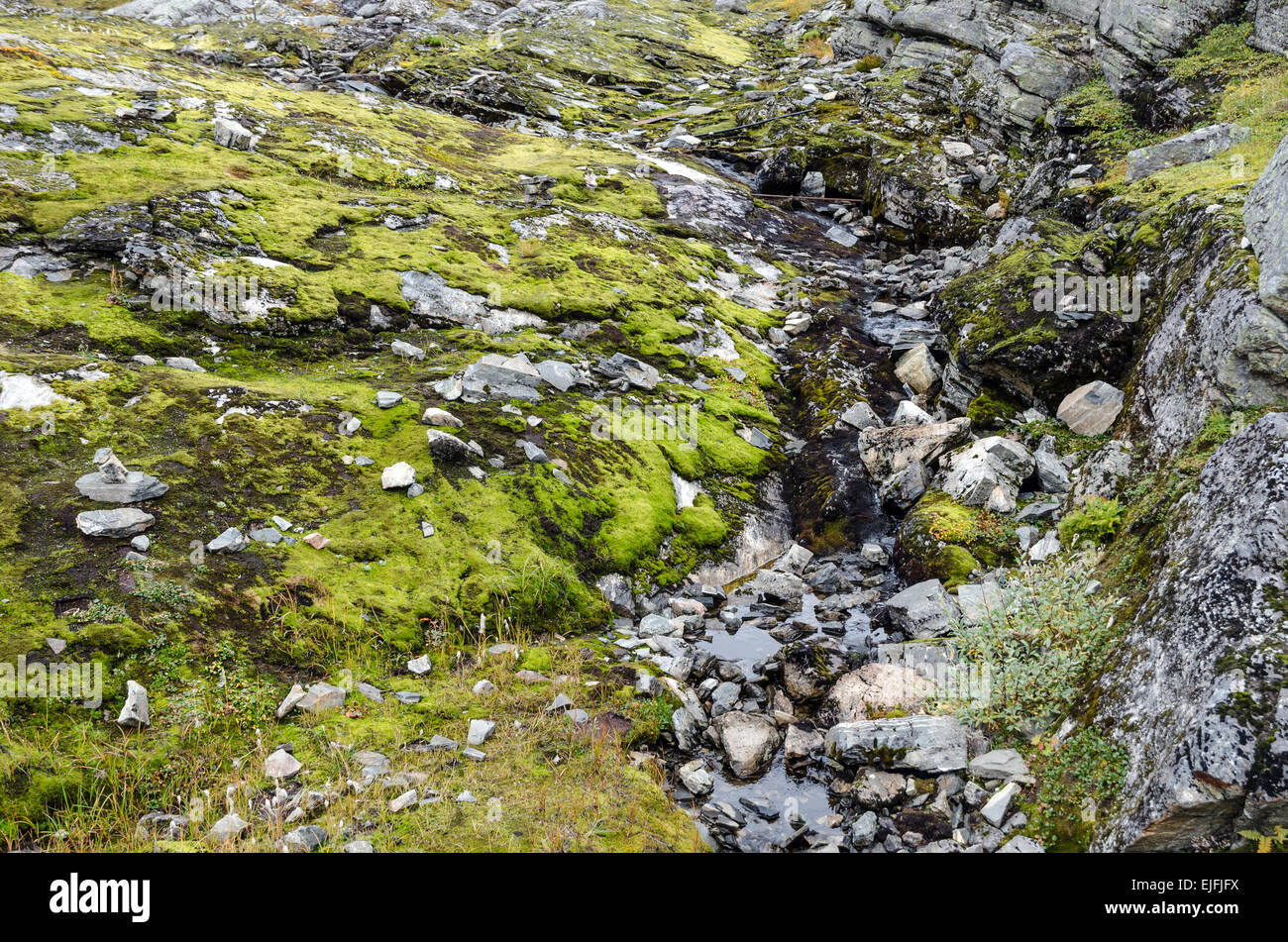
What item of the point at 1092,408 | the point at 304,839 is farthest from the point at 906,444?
the point at 304,839

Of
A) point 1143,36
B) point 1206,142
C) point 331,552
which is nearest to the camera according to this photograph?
point 331,552

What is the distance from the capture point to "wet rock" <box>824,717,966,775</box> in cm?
601

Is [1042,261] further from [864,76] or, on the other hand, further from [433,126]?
[864,76]

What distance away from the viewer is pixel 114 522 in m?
6.25

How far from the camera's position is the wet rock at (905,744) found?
6.01 metres

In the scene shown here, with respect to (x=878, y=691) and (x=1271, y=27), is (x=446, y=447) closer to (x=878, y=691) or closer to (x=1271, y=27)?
(x=878, y=691)

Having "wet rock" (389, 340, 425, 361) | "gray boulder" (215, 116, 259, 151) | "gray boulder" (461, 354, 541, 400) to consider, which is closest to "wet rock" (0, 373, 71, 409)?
"wet rock" (389, 340, 425, 361)

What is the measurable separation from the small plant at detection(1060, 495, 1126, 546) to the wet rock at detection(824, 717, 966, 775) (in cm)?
289

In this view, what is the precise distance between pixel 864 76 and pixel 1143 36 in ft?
32.3

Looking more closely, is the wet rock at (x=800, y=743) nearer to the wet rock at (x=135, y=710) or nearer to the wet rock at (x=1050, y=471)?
the wet rock at (x=1050, y=471)

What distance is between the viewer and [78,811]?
4684 mm

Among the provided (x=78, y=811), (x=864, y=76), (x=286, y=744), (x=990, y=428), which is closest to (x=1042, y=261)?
(x=990, y=428)

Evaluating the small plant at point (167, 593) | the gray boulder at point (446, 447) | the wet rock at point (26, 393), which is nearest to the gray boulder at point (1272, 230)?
the gray boulder at point (446, 447)

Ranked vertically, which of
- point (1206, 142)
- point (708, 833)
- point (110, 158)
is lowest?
point (708, 833)
